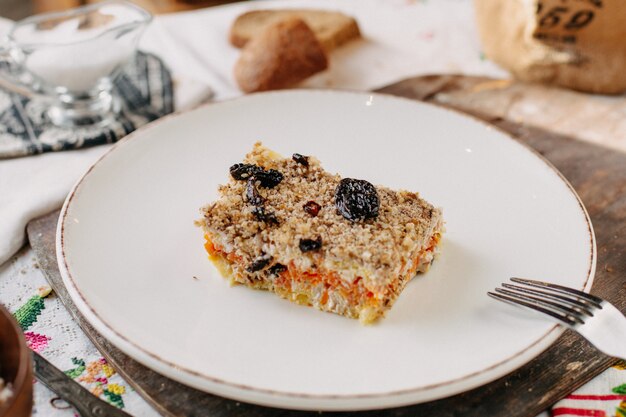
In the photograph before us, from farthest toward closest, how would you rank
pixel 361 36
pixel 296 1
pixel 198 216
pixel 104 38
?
pixel 296 1, pixel 361 36, pixel 104 38, pixel 198 216

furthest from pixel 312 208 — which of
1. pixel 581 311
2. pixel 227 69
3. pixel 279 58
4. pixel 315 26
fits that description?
pixel 315 26

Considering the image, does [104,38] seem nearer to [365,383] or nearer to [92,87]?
[92,87]

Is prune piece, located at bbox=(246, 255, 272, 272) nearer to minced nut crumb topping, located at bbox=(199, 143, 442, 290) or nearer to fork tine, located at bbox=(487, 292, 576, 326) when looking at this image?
minced nut crumb topping, located at bbox=(199, 143, 442, 290)

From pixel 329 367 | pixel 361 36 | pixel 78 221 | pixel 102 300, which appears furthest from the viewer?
pixel 361 36

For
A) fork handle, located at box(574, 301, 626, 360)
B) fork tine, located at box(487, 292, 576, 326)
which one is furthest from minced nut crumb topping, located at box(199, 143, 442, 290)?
fork handle, located at box(574, 301, 626, 360)

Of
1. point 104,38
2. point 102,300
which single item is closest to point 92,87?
point 104,38

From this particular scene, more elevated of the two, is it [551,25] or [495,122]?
[551,25]

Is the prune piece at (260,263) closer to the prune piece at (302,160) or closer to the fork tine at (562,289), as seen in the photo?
the prune piece at (302,160)

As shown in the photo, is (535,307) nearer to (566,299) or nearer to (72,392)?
(566,299)
